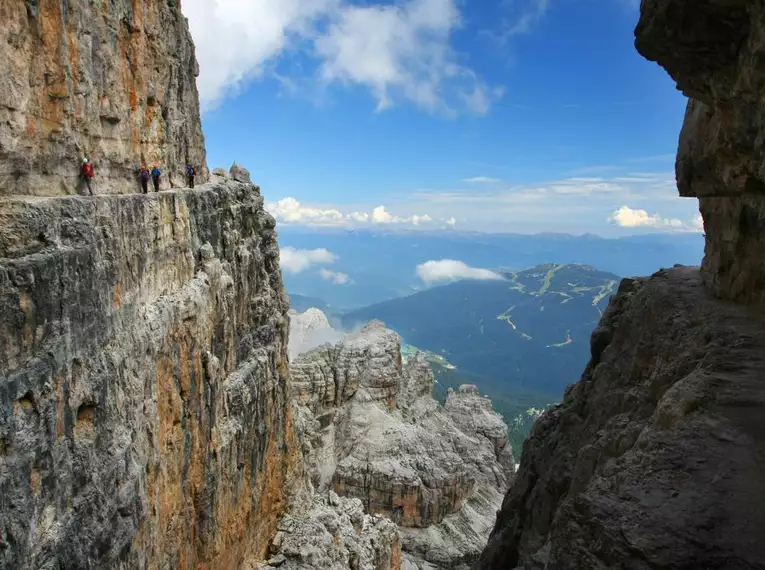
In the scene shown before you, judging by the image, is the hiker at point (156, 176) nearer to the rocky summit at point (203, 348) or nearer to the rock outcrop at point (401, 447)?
the rocky summit at point (203, 348)

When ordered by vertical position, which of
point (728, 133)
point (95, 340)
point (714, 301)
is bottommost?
point (95, 340)

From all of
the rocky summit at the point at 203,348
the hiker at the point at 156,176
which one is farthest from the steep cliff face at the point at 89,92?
the hiker at the point at 156,176

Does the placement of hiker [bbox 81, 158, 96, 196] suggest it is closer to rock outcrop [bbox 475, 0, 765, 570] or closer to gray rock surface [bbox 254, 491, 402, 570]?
rock outcrop [bbox 475, 0, 765, 570]

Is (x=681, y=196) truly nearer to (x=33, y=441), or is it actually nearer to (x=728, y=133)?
(x=728, y=133)

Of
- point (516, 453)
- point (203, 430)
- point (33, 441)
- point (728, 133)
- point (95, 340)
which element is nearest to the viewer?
point (33, 441)

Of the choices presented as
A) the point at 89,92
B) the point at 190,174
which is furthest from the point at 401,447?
the point at 89,92

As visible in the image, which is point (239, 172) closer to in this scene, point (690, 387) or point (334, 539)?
point (334, 539)

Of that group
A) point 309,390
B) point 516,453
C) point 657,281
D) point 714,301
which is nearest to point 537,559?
point 714,301

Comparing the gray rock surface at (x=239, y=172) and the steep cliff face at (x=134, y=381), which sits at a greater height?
the gray rock surface at (x=239, y=172)
